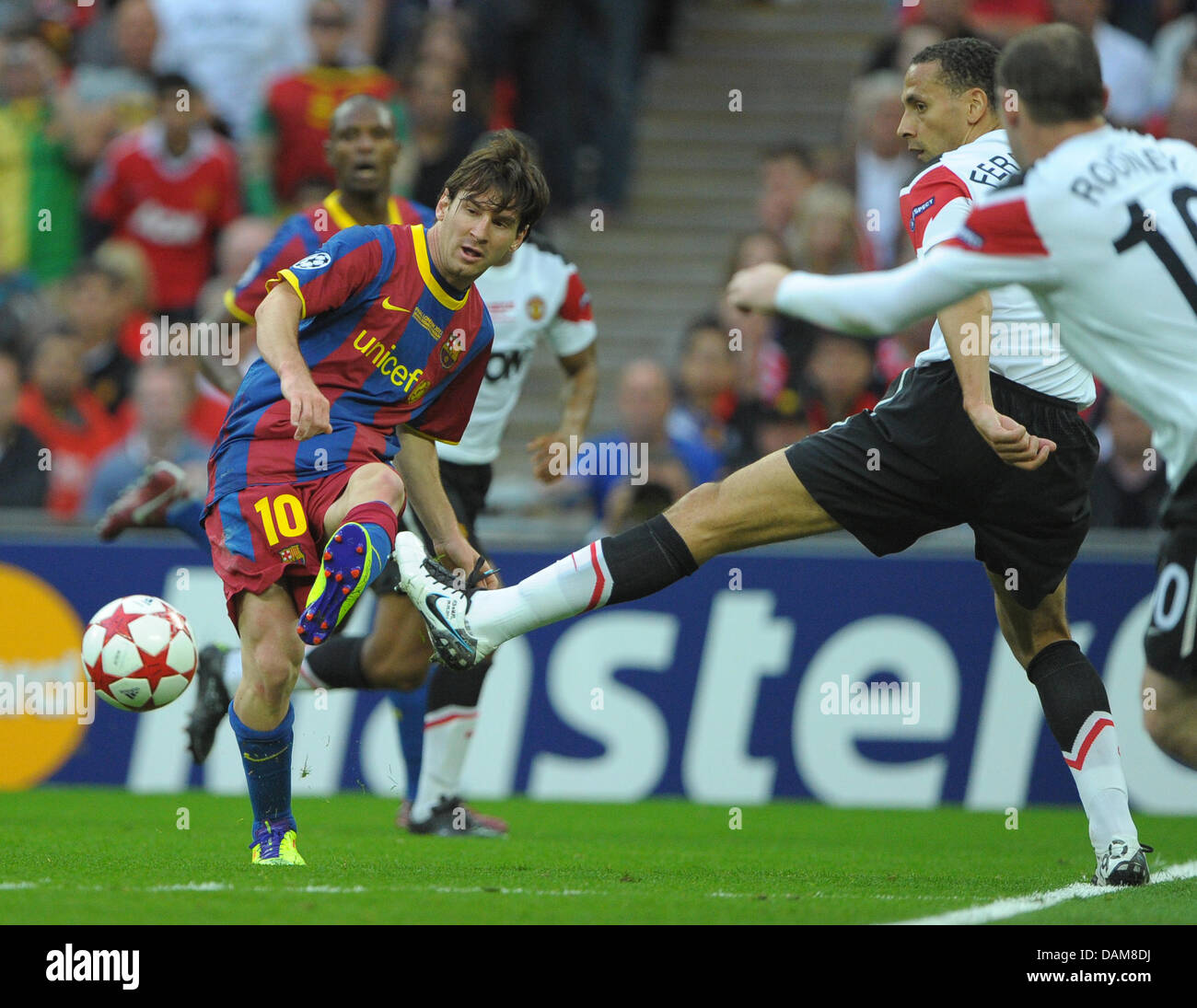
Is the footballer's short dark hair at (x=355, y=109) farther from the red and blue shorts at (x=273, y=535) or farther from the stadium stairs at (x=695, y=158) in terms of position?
the stadium stairs at (x=695, y=158)

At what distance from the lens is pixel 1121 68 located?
38.3 ft

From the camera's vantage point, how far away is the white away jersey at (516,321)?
751 cm

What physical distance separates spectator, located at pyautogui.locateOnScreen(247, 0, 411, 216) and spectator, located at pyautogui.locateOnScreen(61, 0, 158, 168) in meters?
1.02

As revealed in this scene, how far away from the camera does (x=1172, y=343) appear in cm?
477

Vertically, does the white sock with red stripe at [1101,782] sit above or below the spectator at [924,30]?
below

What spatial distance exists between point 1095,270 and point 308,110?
8.20 metres

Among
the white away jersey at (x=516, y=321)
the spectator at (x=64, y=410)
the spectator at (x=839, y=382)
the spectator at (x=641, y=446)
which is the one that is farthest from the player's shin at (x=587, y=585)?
the spectator at (x=64, y=410)

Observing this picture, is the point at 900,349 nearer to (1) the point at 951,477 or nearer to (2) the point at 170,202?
(2) the point at 170,202

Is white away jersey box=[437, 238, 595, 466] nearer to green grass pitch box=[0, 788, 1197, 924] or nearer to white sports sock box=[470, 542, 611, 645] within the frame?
green grass pitch box=[0, 788, 1197, 924]

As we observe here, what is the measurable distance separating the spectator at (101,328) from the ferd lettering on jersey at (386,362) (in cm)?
591

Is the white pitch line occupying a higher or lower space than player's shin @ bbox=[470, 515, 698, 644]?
lower

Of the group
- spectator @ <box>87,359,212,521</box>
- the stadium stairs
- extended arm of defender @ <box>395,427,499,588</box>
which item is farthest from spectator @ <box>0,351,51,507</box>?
extended arm of defender @ <box>395,427,499,588</box>

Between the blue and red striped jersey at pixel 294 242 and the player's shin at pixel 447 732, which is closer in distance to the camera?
the blue and red striped jersey at pixel 294 242

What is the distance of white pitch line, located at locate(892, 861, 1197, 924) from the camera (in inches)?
193
